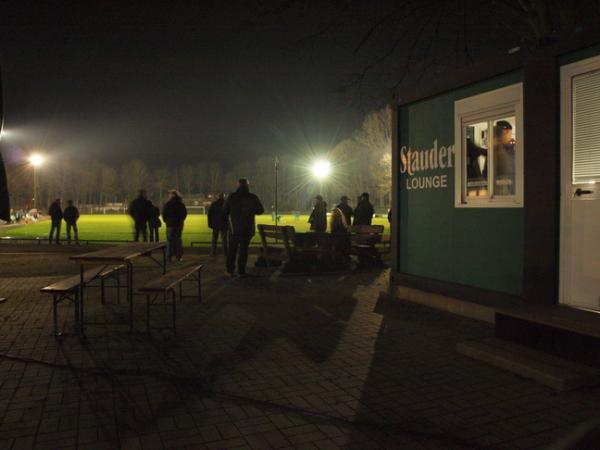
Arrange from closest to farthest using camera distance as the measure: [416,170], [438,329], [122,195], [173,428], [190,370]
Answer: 1. [173,428]
2. [190,370]
3. [438,329]
4. [416,170]
5. [122,195]

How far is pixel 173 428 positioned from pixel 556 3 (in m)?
8.75

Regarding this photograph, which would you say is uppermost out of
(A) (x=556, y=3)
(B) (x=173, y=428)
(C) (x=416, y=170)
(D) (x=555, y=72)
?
(A) (x=556, y=3)

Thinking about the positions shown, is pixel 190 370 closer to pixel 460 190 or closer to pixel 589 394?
pixel 589 394

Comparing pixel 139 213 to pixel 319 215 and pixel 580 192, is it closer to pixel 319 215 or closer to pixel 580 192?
pixel 319 215

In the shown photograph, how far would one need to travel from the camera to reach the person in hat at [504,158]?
22.8 feet

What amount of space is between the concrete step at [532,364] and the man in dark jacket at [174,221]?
33.1ft

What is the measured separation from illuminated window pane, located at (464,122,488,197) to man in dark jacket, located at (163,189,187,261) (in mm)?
8876

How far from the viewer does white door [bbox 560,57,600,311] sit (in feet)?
18.5

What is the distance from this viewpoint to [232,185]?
126m

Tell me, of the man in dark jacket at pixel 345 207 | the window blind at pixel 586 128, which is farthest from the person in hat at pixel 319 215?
the window blind at pixel 586 128

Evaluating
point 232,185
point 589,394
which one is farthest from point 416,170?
point 232,185

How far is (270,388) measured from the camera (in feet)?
15.6

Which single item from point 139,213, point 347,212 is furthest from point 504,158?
point 139,213

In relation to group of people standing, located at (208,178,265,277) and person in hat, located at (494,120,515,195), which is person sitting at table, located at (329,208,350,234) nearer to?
group of people standing, located at (208,178,265,277)
